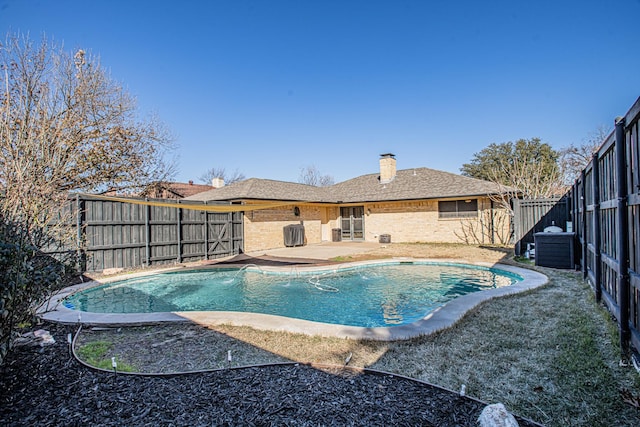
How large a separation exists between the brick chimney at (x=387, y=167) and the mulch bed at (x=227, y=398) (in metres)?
17.7

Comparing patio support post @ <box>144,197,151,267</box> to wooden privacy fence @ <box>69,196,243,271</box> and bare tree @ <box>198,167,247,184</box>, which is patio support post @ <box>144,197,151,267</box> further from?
bare tree @ <box>198,167,247,184</box>

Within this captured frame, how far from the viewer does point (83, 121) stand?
14.3 metres

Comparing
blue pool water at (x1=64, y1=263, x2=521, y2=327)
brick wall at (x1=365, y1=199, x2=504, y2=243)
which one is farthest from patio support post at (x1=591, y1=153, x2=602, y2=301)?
brick wall at (x1=365, y1=199, x2=504, y2=243)

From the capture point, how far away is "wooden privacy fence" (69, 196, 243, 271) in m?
9.43

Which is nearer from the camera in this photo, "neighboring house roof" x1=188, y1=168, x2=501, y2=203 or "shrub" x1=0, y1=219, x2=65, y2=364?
"shrub" x1=0, y1=219, x2=65, y2=364

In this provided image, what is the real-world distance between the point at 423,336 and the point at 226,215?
10.8 meters

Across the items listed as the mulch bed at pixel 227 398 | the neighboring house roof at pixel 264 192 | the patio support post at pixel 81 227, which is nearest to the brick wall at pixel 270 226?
the neighboring house roof at pixel 264 192

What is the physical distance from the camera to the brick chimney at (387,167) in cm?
1989

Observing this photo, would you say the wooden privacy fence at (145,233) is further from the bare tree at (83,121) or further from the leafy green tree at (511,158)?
the leafy green tree at (511,158)

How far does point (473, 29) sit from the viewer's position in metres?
9.81

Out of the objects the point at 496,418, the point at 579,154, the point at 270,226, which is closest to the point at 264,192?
the point at 270,226

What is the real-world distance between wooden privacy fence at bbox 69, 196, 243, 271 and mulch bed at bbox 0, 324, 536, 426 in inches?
254

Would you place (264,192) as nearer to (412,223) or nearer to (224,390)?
(412,223)

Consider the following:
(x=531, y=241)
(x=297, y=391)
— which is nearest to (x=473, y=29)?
(x=531, y=241)
